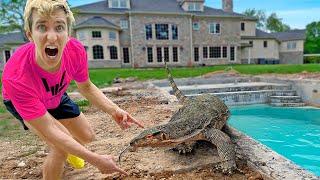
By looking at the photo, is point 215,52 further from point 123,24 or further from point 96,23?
point 96,23

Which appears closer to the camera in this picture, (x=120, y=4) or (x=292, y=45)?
(x=120, y=4)

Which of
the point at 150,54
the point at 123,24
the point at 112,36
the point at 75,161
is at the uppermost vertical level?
the point at 123,24

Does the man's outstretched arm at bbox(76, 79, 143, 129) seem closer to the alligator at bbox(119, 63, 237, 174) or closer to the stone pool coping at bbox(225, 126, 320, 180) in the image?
the alligator at bbox(119, 63, 237, 174)

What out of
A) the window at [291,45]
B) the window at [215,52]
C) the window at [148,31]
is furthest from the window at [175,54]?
the window at [291,45]

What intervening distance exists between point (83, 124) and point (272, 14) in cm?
7371

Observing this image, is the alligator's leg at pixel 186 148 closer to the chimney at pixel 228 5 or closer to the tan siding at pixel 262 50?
the tan siding at pixel 262 50

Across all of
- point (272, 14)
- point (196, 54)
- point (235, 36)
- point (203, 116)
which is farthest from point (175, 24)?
point (272, 14)

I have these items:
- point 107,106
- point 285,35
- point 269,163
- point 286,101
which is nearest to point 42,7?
point 107,106

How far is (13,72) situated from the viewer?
206 cm

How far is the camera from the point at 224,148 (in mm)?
2939

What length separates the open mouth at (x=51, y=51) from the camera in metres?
2.04

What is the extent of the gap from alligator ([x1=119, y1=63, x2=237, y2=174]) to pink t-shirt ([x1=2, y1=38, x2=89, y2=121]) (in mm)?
815

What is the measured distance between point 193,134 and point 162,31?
101 ft

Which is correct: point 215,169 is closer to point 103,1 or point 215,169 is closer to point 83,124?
point 83,124
